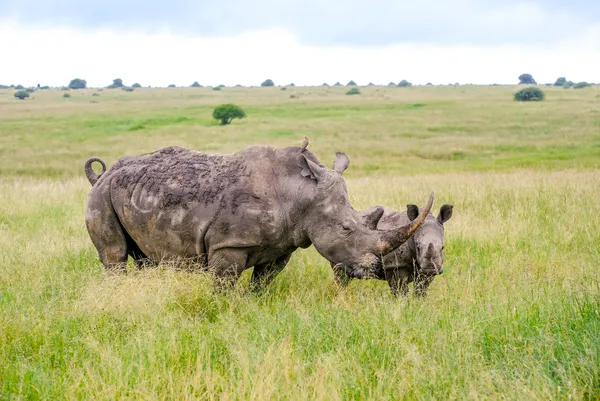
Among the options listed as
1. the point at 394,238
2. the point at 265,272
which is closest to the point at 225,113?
the point at 265,272

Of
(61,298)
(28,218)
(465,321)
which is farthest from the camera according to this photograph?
(28,218)

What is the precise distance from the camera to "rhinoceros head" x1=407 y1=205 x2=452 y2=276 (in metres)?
6.74

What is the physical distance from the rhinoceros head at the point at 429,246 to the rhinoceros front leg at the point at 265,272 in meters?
1.36

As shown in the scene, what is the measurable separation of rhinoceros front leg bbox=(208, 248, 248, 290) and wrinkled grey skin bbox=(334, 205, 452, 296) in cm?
100

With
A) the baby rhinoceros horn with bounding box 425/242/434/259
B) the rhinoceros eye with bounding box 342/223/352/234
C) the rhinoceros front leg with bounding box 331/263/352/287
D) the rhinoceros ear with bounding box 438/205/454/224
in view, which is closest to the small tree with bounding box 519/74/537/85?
the rhinoceros ear with bounding box 438/205/454/224

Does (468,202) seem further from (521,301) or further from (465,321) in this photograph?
(465,321)

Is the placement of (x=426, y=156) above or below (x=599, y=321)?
below

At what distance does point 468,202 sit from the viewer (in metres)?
13.0

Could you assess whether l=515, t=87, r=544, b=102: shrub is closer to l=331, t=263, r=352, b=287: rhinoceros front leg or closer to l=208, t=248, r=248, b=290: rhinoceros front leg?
l=331, t=263, r=352, b=287: rhinoceros front leg

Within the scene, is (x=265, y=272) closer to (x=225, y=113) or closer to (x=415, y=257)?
(x=415, y=257)

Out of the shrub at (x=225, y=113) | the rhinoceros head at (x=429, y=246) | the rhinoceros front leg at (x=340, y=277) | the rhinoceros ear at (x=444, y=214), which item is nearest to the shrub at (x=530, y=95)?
the shrub at (x=225, y=113)

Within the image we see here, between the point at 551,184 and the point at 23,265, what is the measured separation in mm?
10541

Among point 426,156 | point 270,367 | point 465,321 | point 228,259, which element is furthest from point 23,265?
point 426,156

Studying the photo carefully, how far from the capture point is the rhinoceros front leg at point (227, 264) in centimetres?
652
